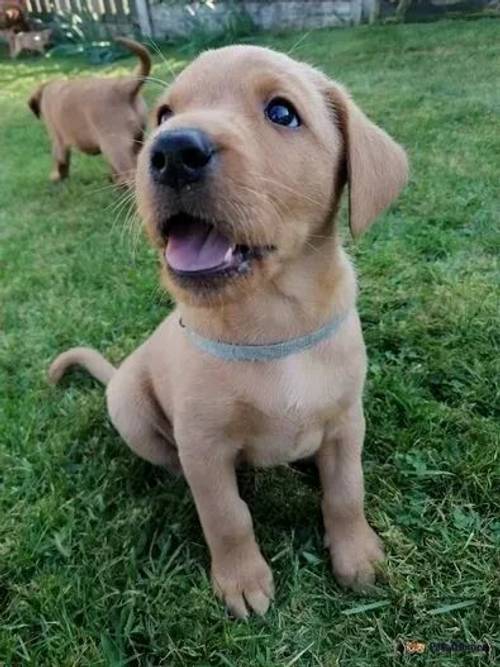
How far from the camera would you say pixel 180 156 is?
→ 150cm

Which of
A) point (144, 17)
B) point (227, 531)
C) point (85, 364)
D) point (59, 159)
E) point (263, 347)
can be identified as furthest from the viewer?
point (144, 17)

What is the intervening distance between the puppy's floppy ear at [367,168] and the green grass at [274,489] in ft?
2.28

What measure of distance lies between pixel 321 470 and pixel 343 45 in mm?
8260

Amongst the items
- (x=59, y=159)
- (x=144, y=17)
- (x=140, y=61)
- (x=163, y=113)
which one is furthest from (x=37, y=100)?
(x=144, y=17)

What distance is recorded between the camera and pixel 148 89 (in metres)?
8.12

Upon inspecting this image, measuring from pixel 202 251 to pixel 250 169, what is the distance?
22cm

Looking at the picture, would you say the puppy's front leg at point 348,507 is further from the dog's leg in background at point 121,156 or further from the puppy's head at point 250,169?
the dog's leg in background at point 121,156

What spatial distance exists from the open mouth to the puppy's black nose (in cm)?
11

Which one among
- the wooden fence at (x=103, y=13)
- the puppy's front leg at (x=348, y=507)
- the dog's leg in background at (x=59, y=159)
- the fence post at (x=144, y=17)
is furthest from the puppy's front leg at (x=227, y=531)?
the wooden fence at (x=103, y=13)

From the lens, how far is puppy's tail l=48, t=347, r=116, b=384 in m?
2.93

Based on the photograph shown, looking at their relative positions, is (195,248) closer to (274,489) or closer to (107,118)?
(274,489)

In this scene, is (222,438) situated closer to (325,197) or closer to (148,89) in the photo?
(325,197)

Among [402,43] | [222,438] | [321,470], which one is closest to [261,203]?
[222,438]

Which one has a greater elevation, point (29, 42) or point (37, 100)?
point (37, 100)
